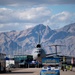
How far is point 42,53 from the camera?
137750 millimetres

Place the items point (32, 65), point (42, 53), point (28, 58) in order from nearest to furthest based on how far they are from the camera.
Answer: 1. point (42, 53)
2. point (32, 65)
3. point (28, 58)

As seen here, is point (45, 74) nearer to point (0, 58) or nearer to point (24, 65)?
point (0, 58)

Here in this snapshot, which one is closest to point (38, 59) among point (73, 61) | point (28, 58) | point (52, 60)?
point (28, 58)

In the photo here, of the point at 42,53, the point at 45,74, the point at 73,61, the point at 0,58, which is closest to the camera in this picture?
the point at 45,74

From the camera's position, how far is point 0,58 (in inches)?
3253

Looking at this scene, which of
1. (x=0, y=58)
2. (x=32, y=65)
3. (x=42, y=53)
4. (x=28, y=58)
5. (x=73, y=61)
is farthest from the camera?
(x=73, y=61)

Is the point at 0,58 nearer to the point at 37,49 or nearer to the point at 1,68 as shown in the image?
the point at 1,68

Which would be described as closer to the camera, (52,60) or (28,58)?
(52,60)

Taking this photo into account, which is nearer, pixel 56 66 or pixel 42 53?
pixel 56 66

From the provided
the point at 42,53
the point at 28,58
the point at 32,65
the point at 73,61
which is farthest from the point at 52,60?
the point at 73,61

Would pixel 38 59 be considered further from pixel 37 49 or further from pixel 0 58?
pixel 0 58

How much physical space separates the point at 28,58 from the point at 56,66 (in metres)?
137

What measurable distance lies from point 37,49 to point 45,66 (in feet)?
297

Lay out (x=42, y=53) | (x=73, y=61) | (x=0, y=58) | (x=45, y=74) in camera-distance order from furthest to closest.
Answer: (x=73, y=61) → (x=42, y=53) → (x=0, y=58) → (x=45, y=74)
